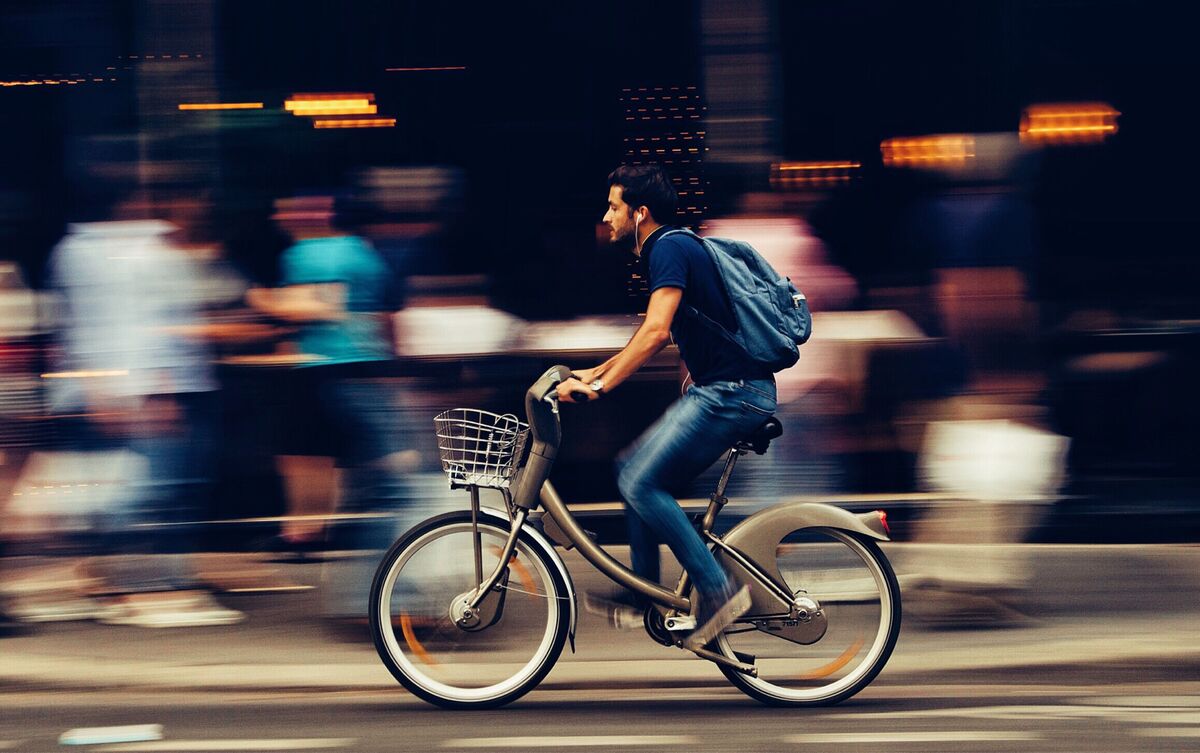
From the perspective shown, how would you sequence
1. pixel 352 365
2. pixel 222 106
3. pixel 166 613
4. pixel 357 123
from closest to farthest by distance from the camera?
pixel 352 365 → pixel 166 613 → pixel 222 106 → pixel 357 123

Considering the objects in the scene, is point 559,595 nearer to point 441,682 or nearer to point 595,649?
point 441,682

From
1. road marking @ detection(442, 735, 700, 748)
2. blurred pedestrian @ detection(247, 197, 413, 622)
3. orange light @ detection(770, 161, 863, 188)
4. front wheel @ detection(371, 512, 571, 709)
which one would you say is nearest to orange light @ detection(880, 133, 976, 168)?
orange light @ detection(770, 161, 863, 188)

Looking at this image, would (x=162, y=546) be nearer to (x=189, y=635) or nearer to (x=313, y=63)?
(x=189, y=635)

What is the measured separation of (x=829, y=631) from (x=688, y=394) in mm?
946

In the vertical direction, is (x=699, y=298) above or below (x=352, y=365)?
above

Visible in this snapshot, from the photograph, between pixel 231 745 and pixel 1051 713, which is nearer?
pixel 231 745

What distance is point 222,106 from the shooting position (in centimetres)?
868

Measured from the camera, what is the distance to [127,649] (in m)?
6.70

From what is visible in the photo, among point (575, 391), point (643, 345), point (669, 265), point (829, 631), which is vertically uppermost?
point (669, 265)

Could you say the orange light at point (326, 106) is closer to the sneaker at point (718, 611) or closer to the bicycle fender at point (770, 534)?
the bicycle fender at point (770, 534)

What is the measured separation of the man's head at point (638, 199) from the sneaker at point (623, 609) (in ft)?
3.91

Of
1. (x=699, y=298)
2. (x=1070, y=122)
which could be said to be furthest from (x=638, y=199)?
(x=1070, y=122)

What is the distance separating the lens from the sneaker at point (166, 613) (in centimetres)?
711

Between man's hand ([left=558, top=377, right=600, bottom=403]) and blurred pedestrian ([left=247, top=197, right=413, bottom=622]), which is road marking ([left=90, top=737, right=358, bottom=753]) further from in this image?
blurred pedestrian ([left=247, top=197, right=413, bottom=622])
